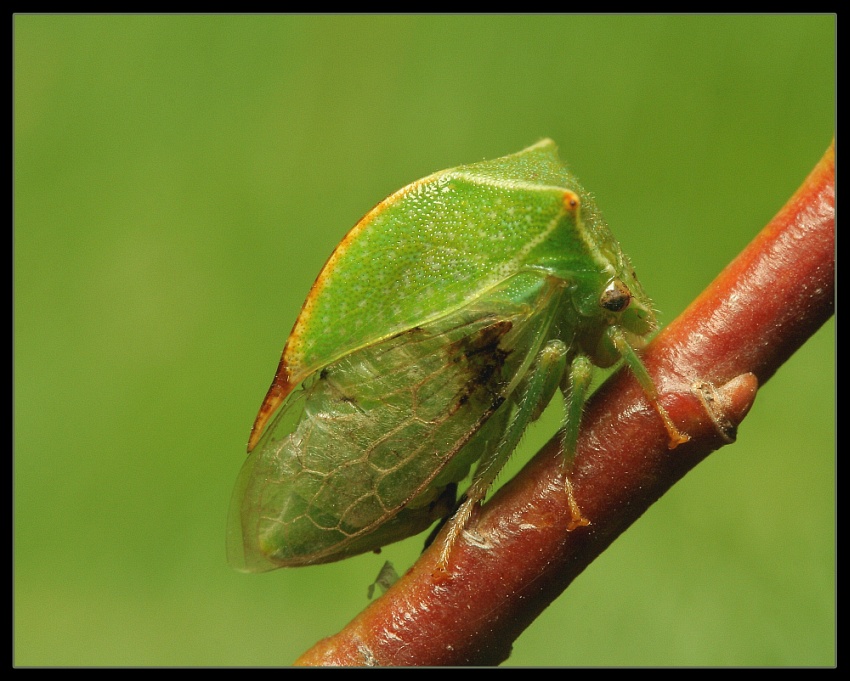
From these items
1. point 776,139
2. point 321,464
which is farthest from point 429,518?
point 776,139

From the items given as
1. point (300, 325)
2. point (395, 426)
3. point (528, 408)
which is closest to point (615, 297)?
point (528, 408)

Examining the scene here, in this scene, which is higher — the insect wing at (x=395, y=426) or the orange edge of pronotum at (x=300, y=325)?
the orange edge of pronotum at (x=300, y=325)

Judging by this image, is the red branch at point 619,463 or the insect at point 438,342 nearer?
the red branch at point 619,463

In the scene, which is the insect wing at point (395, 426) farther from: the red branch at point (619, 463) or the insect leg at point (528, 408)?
the red branch at point (619, 463)

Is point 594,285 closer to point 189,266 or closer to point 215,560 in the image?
point 215,560

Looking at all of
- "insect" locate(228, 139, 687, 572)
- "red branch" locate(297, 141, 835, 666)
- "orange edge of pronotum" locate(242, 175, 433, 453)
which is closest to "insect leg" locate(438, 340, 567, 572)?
"insect" locate(228, 139, 687, 572)

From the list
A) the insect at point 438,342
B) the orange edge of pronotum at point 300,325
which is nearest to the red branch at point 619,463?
the insect at point 438,342
